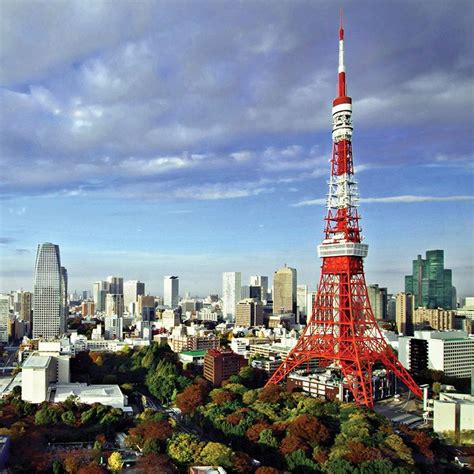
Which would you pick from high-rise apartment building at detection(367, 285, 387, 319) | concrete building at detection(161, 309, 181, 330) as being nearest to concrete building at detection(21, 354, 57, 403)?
concrete building at detection(161, 309, 181, 330)

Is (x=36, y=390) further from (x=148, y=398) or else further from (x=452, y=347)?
(x=452, y=347)

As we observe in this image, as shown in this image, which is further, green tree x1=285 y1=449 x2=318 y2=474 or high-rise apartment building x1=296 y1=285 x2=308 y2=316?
high-rise apartment building x1=296 y1=285 x2=308 y2=316

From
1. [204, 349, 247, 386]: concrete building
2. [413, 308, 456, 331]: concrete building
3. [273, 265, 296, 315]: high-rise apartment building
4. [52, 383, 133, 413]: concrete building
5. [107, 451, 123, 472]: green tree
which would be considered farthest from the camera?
[273, 265, 296, 315]: high-rise apartment building

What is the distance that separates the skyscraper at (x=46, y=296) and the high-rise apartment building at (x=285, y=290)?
22.1m

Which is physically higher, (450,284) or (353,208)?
(353,208)

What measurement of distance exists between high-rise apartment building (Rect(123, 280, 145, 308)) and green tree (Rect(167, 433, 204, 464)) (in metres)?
55.9

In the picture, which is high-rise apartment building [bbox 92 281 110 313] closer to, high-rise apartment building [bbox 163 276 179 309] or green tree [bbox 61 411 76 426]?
high-rise apartment building [bbox 163 276 179 309]

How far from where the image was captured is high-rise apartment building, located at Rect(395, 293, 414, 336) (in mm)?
33812

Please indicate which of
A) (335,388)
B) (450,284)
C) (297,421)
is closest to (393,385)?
(335,388)

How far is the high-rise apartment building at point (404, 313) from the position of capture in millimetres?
33812

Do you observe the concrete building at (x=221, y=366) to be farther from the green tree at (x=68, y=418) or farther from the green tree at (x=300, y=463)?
the green tree at (x=300, y=463)

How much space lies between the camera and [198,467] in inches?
344

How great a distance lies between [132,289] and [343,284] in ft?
176

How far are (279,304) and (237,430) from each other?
128 ft
